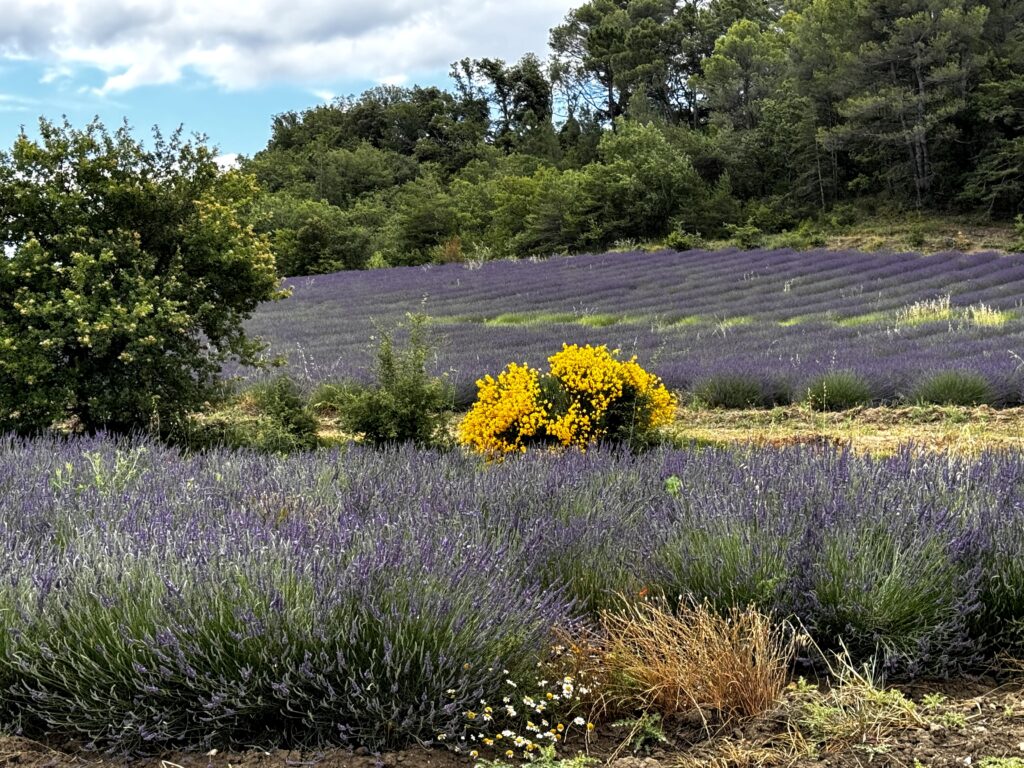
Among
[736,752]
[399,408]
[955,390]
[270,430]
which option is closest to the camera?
[736,752]

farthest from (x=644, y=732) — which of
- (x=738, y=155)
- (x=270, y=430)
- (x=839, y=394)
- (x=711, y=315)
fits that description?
(x=738, y=155)

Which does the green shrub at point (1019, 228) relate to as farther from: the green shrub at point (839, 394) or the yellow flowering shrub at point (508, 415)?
the yellow flowering shrub at point (508, 415)

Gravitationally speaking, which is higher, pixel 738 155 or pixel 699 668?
pixel 738 155

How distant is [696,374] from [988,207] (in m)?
25.2

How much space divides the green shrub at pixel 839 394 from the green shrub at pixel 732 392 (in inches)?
21.7

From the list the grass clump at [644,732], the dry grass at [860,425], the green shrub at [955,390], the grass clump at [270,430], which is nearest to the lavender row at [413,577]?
the grass clump at [644,732]

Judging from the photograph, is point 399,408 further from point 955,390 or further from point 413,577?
point 955,390

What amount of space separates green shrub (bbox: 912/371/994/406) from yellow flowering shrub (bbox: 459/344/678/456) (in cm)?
351

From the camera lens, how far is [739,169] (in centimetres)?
3897

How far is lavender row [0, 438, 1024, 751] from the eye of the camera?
100 inches

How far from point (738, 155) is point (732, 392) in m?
31.0

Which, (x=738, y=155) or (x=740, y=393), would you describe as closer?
(x=740, y=393)

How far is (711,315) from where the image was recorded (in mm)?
16500

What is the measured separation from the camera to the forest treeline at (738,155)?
31.0 metres
